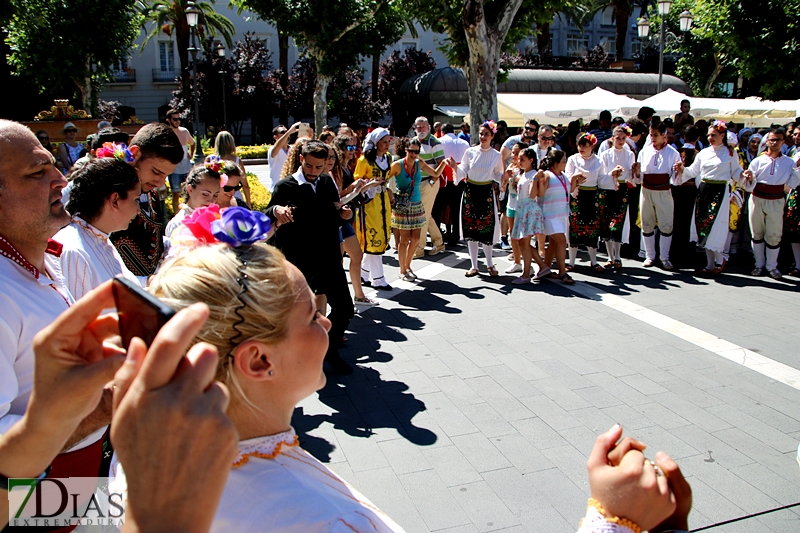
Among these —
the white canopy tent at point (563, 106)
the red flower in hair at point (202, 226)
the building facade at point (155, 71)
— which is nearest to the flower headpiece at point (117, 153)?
the red flower in hair at point (202, 226)

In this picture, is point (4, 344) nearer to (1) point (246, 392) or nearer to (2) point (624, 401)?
(1) point (246, 392)

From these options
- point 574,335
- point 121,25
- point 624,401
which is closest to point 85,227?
point 624,401

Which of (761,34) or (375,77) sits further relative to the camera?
(375,77)

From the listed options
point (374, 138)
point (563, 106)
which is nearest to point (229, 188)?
point (374, 138)

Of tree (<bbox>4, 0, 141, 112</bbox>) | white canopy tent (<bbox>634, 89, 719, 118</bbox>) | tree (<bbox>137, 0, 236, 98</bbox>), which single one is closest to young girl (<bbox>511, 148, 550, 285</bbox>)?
white canopy tent (<bbox>634, 89, 719, 118</bbox>)

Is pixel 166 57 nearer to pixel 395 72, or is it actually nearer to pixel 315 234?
pixel 395 72

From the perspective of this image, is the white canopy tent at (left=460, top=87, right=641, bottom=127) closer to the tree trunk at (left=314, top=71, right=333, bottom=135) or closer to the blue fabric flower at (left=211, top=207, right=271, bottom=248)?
the tree trunk at (left=314, top=71, right=333, bottom=135)

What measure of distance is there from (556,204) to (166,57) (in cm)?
3971

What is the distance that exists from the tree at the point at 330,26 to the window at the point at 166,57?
70.4 feet

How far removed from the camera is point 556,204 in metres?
8.26

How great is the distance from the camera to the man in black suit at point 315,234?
541cm

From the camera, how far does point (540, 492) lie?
11.6 feet

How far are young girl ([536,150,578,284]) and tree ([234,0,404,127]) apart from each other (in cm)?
1309

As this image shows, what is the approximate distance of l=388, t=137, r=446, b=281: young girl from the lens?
334 inches
